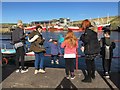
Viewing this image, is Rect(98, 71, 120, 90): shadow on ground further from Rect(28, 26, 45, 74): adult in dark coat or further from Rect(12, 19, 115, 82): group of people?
Rect(28, 26, 45, 74): adult in dark coat

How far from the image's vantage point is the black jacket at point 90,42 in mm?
8062

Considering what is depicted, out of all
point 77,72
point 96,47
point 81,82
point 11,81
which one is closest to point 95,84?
point 81,82

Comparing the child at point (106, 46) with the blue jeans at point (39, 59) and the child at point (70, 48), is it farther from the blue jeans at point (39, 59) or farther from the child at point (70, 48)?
the blue jeans at point (39, 59)

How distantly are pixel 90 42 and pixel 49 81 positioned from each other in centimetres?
183

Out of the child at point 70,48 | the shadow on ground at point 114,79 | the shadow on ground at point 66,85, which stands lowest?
the shadow on ground at point 66,85

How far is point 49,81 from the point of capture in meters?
8.52

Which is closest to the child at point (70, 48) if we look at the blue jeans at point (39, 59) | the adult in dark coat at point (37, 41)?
the adult in dark coat at point (37, 41)

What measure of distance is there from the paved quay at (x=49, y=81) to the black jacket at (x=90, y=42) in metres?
1.01

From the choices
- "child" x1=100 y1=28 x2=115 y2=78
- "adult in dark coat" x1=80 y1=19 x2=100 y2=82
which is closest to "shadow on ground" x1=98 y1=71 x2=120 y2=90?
"child" x1=100 y1=28 x2=115 y2=78

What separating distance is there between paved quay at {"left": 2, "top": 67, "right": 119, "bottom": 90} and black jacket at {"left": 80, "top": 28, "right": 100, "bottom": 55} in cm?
101

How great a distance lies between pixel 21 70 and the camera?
388 inches

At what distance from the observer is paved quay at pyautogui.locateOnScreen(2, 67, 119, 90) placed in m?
7.98

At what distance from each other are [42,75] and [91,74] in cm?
175

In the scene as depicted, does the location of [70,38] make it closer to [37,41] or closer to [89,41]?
[89,41]
